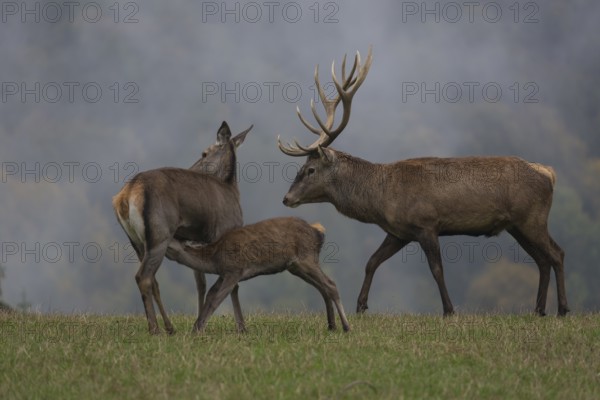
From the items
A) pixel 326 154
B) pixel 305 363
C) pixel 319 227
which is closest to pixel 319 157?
pixel 326 154

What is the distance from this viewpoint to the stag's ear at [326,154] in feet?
41.9

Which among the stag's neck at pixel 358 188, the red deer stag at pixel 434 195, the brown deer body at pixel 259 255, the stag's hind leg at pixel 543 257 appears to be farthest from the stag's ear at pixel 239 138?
the stag's hind leg at pixel 543 257

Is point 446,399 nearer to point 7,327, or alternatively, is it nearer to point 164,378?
point 164,378

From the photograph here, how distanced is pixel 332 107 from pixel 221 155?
2418mm

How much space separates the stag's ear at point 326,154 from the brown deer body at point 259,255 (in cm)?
283

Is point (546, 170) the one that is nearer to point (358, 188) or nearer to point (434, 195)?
point (434, 195)

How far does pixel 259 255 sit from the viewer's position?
32.1ft

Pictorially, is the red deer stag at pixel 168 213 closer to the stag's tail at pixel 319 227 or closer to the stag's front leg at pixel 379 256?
the stag's tail at pixel 319 227

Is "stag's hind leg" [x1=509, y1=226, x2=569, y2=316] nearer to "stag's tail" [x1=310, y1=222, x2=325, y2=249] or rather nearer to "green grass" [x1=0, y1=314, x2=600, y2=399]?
"green grass" [x1=0, y1=314, x2=600, y2=399]

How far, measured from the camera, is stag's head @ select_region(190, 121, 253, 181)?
38.1 feet

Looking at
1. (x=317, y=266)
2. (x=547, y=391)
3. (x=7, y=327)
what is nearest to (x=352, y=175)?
(x=317, y=266)

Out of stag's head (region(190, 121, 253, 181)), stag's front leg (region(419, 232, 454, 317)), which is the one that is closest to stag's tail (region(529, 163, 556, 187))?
stag's front leg (region(419, 232, 454, 317))

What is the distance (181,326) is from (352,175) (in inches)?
138

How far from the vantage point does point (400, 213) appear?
1270cm
